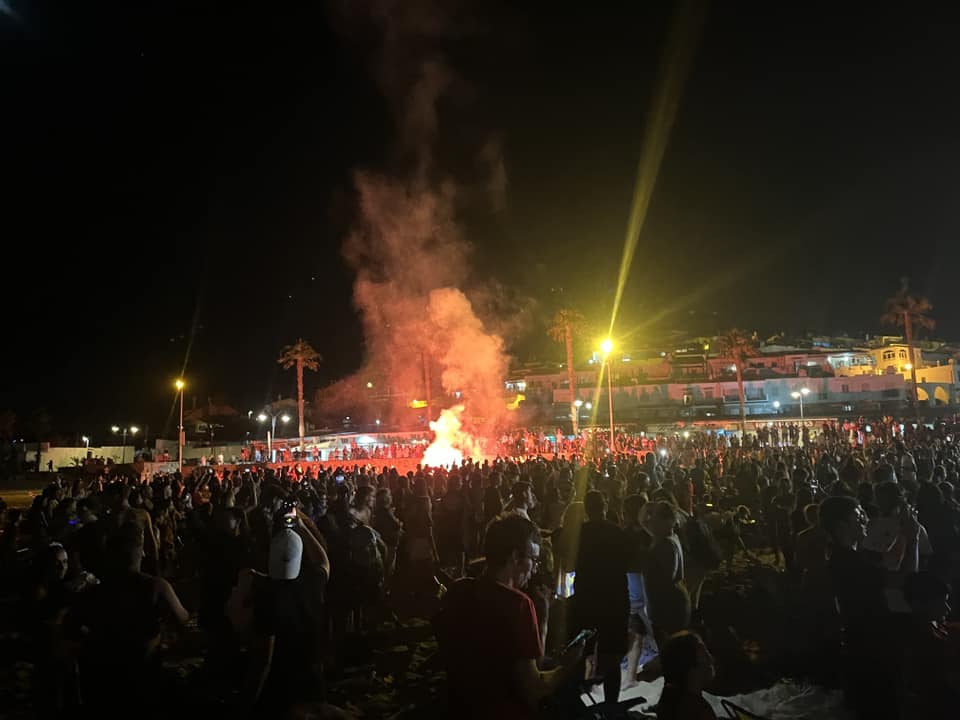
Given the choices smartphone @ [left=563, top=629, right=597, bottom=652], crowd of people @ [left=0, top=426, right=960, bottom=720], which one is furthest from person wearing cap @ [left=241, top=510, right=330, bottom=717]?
smartphone @ [left=563, top=629, right=597, bottom=652]

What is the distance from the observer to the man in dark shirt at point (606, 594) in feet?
15.4

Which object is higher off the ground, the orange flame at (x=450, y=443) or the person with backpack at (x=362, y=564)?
the orange flame at (x=450, y=443)

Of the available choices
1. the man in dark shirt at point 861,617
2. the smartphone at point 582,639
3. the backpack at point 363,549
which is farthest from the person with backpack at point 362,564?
the man in dark shirt at point 861,617

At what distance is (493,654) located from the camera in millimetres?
2588

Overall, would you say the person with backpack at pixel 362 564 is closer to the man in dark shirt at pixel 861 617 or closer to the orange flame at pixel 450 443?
the man in dark shirt at pixel 861 617

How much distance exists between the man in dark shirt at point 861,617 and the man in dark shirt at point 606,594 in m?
1.49

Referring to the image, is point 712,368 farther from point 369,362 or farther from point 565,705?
point 565,705

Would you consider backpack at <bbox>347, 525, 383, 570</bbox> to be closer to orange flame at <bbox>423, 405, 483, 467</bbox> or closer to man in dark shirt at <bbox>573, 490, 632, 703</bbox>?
man in dark shirt at <bbox>573, 490, 632, 703</bbox>

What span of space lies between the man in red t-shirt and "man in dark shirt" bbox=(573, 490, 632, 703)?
7.03 feet

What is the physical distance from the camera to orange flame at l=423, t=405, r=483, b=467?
37.0 m

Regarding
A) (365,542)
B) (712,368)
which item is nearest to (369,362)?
(712,368)

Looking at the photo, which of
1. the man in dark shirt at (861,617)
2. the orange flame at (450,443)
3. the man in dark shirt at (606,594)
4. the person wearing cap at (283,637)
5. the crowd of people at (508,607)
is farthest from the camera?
the orange flame at (450,443)

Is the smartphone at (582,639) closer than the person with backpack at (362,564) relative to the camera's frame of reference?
Yes

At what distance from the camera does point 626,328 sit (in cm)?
13550
